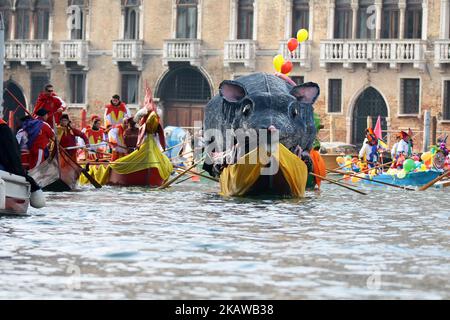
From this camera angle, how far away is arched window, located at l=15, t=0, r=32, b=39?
47.4 metres

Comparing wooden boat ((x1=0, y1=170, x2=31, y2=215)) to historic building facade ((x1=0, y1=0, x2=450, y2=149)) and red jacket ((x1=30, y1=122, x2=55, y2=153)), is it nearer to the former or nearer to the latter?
red jacket ((x1=30, y1=122, x2=55, y2=153))

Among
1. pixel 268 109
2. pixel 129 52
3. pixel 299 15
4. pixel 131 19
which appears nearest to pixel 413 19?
pixel 299 15

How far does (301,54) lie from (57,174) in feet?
72.6

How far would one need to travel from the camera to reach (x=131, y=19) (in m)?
45.8

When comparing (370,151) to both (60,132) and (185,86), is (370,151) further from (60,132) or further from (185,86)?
(185,86)

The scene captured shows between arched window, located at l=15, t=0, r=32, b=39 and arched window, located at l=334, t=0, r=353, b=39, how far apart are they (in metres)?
12.1

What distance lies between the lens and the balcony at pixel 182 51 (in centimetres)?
4412

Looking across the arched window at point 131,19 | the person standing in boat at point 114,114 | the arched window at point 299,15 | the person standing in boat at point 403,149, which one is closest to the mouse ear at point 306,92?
the person standing in boat at point 114,114

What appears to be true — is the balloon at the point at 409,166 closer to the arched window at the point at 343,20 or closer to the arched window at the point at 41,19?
the arched window at the point at 343,20

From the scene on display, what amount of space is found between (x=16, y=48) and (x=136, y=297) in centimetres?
3873

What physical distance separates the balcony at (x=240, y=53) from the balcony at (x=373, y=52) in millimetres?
2557

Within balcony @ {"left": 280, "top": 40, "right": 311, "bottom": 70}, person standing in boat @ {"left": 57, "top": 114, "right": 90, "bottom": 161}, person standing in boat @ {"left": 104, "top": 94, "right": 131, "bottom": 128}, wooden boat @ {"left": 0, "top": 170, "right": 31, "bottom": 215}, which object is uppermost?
balcony @ {"left": 280, "top": 40, "right": 311, "bottom": 70}

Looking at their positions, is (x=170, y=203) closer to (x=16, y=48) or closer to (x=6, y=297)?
(x=6, y=297)

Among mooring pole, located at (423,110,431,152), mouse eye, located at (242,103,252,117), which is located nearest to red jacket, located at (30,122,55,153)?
mouse eye, located at (242,103,252,117)
